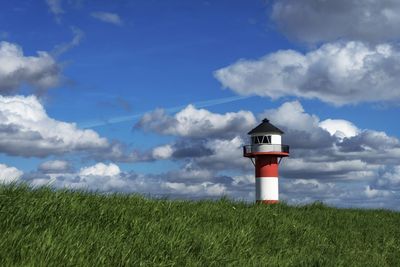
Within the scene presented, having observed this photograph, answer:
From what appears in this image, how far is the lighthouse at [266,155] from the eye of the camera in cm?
3044

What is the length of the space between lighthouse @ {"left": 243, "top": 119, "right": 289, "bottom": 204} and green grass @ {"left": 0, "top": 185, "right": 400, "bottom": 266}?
10.6m

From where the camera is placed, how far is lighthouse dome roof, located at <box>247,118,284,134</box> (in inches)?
1240

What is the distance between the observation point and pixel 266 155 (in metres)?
31.2

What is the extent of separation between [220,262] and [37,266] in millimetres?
4457

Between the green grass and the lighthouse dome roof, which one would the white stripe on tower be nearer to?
the lighthouse dome roof

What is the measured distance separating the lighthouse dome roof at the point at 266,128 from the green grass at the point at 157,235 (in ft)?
39.7

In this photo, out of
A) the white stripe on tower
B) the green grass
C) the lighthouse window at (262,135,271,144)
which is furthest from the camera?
the lighthouse window at (262,135,271,144)

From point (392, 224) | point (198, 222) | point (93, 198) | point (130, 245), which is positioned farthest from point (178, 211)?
point (392, 224)

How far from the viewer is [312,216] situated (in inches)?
838

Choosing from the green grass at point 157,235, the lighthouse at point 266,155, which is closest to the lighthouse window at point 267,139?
the lighthouse at point 266,155

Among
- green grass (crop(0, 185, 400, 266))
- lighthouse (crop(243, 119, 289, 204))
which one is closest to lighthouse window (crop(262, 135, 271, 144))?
lighthouse (crop(243, 119, 289, 204))

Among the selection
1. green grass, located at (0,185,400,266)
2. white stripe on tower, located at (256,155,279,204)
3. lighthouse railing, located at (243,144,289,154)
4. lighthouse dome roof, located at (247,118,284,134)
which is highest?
lighthouse dome roof, located at (247,118,284,134)

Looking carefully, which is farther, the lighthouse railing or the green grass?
the lighthouse railing

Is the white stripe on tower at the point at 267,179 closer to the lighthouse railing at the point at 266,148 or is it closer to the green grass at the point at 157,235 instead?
the lighthouse railing at the point at 266,148
